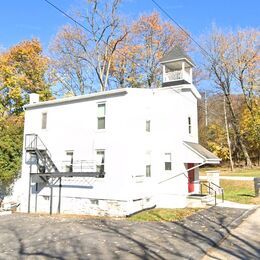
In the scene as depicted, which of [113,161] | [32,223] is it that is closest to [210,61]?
[113,161]

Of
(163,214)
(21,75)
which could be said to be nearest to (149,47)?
(21,75)

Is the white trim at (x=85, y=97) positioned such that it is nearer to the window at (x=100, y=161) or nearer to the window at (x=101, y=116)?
the window at (x=101, y=116)

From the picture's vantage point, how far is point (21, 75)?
36562 millimetres

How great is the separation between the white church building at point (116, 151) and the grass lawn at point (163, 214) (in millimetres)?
706

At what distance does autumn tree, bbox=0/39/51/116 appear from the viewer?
34.6m

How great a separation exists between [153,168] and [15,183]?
40.9 ft

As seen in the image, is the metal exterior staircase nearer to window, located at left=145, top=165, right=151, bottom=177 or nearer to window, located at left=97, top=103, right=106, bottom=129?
window, located at left=97, top=103, right=106, bottom=129

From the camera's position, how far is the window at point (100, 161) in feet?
61.1

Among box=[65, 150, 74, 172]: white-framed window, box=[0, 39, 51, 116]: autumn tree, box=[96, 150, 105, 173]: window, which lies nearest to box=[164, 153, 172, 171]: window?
box=[96, 150, 105, 173]: window

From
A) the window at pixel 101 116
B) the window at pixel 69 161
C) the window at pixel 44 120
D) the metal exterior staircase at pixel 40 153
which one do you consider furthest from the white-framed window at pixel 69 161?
the window at pixel 44 120

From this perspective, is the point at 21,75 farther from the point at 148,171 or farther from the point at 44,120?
the point at 148,171

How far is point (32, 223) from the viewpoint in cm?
1655

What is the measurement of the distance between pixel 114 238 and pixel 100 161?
277 inches

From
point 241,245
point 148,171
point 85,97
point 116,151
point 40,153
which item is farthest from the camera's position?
point 40,153
